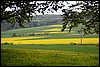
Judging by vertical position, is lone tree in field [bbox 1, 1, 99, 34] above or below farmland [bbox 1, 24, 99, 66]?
above

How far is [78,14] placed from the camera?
73.3 ft

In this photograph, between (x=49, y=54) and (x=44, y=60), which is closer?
(x=44, y=60)

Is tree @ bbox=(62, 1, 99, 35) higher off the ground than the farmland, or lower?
higher

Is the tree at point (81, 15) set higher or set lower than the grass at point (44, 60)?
higher

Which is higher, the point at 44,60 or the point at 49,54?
the point at 44,60

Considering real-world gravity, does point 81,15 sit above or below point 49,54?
above

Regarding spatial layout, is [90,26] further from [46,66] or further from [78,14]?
[46,66]

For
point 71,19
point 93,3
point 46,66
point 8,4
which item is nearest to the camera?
point 46,66

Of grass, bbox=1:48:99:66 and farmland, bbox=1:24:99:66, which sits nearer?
grass, bbox=1:48:99:66

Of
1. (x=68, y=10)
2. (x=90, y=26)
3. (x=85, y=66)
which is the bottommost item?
(x=85, y=66)

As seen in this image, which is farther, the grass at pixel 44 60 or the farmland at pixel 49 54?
the farmland at pixel 49 54

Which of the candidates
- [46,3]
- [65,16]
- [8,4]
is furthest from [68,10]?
[8,4]

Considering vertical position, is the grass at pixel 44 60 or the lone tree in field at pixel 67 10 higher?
the lone tree in field at pixel 67 10

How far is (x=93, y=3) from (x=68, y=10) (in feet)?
9.70
